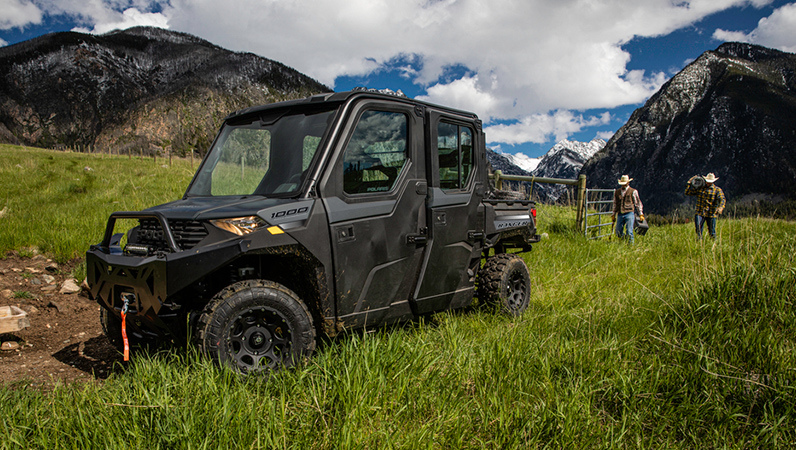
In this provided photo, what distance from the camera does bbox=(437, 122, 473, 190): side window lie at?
4148 millimetres

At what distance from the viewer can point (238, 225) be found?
9.40 ft

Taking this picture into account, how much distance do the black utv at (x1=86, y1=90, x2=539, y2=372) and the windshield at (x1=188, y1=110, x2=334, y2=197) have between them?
12mm

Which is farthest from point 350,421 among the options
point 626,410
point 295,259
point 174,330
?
point 626,410

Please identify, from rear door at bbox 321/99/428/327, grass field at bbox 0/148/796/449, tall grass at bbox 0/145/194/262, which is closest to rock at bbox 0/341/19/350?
grass field at bbox 0/148/796/449

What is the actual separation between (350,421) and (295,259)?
1242 mm

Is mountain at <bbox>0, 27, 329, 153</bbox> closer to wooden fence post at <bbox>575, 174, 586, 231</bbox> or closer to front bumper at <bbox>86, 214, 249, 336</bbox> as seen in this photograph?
wooden fence post at <bbox>575, 174, 586, 231</bbox>

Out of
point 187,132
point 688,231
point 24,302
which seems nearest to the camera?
point 24,302

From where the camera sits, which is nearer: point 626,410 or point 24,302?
point 626,410

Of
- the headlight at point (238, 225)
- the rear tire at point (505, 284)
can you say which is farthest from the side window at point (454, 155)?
the headlight at point (238, 225)

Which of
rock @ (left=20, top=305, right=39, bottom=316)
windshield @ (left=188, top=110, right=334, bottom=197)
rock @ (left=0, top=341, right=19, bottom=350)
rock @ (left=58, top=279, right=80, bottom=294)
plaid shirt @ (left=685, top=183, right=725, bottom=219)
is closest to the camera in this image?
windshield @ (left=188, top=110, right=334, bottom=197)

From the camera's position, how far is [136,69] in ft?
518

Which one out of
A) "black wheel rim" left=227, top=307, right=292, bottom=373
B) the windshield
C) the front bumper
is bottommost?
"black wheel rim" left=227, top=307, right=292, bottom=373

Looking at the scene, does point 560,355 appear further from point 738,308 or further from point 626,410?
point 738,308

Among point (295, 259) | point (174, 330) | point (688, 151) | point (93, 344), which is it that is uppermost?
point (688, 151)
